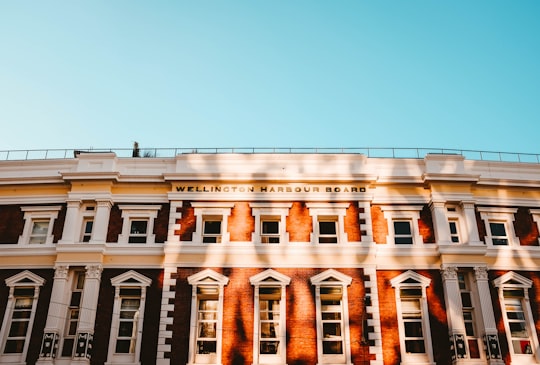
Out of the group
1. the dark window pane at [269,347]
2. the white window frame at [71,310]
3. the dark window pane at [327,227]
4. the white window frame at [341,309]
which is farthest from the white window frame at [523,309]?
the white window frame at [71,310]

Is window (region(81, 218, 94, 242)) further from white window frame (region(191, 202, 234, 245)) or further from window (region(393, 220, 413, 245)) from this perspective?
window (region(393, 220, 413, 245))

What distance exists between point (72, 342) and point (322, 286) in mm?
11981

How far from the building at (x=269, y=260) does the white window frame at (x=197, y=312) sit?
7cm

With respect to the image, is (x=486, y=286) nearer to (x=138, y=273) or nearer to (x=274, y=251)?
(x=274, y=251)

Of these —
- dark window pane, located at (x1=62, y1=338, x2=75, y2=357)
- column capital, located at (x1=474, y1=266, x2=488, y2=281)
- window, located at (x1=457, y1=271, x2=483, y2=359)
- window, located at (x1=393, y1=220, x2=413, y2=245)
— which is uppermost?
window, located at (x1=393, y1=220, x2=413, y2=245)

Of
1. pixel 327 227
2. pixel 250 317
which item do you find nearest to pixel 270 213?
pixel 327 227

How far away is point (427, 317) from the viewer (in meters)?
23.8

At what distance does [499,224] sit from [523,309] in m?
4.46

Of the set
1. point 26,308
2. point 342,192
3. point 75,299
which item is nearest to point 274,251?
point 342,192

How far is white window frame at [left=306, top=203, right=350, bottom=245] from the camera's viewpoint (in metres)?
25.5

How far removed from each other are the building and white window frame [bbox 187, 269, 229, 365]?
0.07 m

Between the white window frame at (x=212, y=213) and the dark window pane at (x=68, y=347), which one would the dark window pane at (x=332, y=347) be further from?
the dark window pane at (x=68, y=347)

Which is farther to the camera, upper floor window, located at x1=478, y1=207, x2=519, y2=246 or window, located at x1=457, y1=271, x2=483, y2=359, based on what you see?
upper floor window, located at x1=478, y1=207, x2=519, y2=246

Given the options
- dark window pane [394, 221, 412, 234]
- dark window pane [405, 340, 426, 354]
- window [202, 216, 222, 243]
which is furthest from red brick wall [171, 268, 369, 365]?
dark window pane [394, 221, 412, 234]
